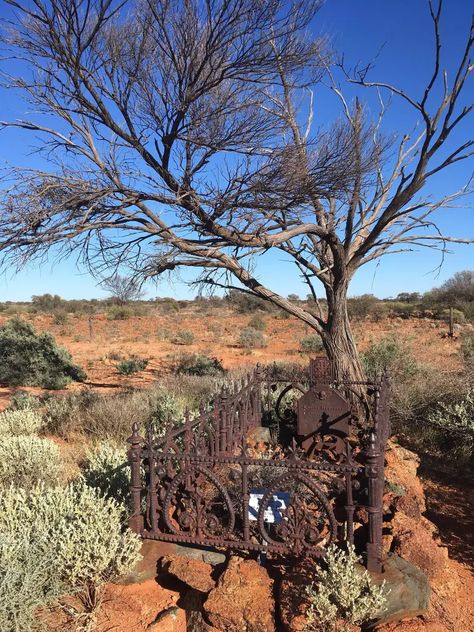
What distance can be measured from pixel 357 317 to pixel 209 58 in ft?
102

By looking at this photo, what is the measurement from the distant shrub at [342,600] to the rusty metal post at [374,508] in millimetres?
235

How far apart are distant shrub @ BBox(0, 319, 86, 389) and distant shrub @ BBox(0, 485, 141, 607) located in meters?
9.34

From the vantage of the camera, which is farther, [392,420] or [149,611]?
[392,420]

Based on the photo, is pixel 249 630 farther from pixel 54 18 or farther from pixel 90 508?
pixel 54 18

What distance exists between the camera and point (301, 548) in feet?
10.3

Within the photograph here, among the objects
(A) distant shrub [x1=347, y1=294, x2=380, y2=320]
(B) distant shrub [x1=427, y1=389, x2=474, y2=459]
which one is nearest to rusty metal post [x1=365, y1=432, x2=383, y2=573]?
(B) distant shrub [x1=427, y1=389, x2=474, y2=459]

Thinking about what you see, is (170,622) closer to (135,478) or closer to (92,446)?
(135,478)

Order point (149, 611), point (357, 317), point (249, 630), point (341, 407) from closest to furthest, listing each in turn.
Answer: point (249, 630), point (149, 611), point (341, 407), point (357, 317)

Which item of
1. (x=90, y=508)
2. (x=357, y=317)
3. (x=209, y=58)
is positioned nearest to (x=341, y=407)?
(x=90, y=508)

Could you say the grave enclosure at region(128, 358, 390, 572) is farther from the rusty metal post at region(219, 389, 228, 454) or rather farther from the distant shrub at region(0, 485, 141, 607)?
the distant shrub at region(0, 485, 141, 607)

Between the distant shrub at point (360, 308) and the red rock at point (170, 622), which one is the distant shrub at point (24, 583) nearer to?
the red rock at point (170, 622)

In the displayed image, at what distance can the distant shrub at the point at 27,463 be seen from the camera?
477cm

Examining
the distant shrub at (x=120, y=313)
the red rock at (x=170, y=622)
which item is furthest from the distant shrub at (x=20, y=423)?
the distant shrub at (x=120, y=313)

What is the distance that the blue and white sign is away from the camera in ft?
12.1
